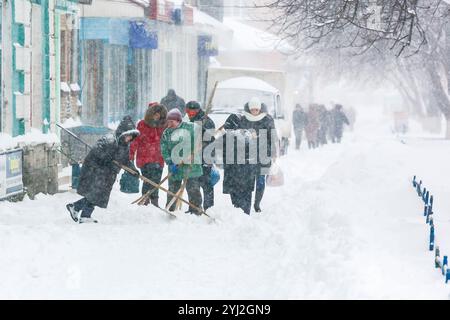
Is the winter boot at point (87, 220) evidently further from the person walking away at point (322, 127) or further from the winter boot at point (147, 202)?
the person walking away at point (322, 127)

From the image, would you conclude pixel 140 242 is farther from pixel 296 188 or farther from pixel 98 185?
pixel 296 188

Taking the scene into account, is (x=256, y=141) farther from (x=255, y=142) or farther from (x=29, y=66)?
(x=29, y=66)

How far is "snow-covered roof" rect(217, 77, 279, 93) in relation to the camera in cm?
2255

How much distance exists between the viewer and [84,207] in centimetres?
1129

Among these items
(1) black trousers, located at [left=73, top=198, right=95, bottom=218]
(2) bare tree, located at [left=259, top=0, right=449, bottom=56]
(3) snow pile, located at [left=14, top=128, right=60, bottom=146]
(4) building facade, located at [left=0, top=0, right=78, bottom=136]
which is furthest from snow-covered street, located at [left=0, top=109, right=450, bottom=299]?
(2) bare tree, located at [left=259, top=0, right=449, bottom=56]

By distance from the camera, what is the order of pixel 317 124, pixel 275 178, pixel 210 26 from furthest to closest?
pixel 210 26
pixel 317 124
pixel 275 178

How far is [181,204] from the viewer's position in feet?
40.6

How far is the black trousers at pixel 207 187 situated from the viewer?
483 inches

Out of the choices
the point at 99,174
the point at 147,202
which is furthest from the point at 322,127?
the point at 99,174

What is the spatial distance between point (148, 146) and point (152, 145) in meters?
0.05

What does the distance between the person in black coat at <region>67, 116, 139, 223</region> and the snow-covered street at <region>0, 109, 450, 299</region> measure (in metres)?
0.23

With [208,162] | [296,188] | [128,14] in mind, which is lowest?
[296,188]

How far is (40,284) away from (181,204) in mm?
4418
